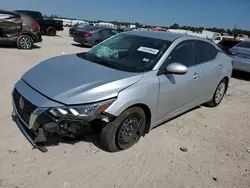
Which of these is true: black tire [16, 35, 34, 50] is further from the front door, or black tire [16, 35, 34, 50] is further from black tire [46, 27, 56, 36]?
black tire [46, 27, 56, 36]

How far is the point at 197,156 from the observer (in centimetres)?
341

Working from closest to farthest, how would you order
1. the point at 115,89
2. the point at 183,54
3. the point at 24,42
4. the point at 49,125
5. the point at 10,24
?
1. the point at 49,125
2. the point at 115,89
3. the point at 183,54
4. the point at 10,24
5. the point at 24,42

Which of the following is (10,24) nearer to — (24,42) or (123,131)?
(24,42)

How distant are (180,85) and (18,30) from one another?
9.20 metres

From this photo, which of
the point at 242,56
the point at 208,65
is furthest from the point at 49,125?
the point at 242,56

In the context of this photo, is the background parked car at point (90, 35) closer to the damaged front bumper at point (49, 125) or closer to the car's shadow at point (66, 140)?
the car's shadow at point (66, 140)

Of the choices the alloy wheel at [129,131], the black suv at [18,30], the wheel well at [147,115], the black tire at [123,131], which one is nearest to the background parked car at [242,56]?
the wheel well at [147,115]

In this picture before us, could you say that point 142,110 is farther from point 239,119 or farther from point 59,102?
point 239,119

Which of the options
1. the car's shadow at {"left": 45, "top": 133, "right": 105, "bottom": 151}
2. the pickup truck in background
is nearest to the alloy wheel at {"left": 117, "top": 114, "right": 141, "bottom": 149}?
the car's shadow at {"left": 45, "top": 133, "right": 105, "bottom": 151}

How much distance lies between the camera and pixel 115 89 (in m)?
2.91

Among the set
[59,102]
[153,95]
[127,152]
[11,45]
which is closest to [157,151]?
[127,152]

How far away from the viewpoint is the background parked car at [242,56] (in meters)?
8.66

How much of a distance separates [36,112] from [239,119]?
4184 millimetres

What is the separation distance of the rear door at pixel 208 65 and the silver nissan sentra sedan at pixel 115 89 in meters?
0.03
